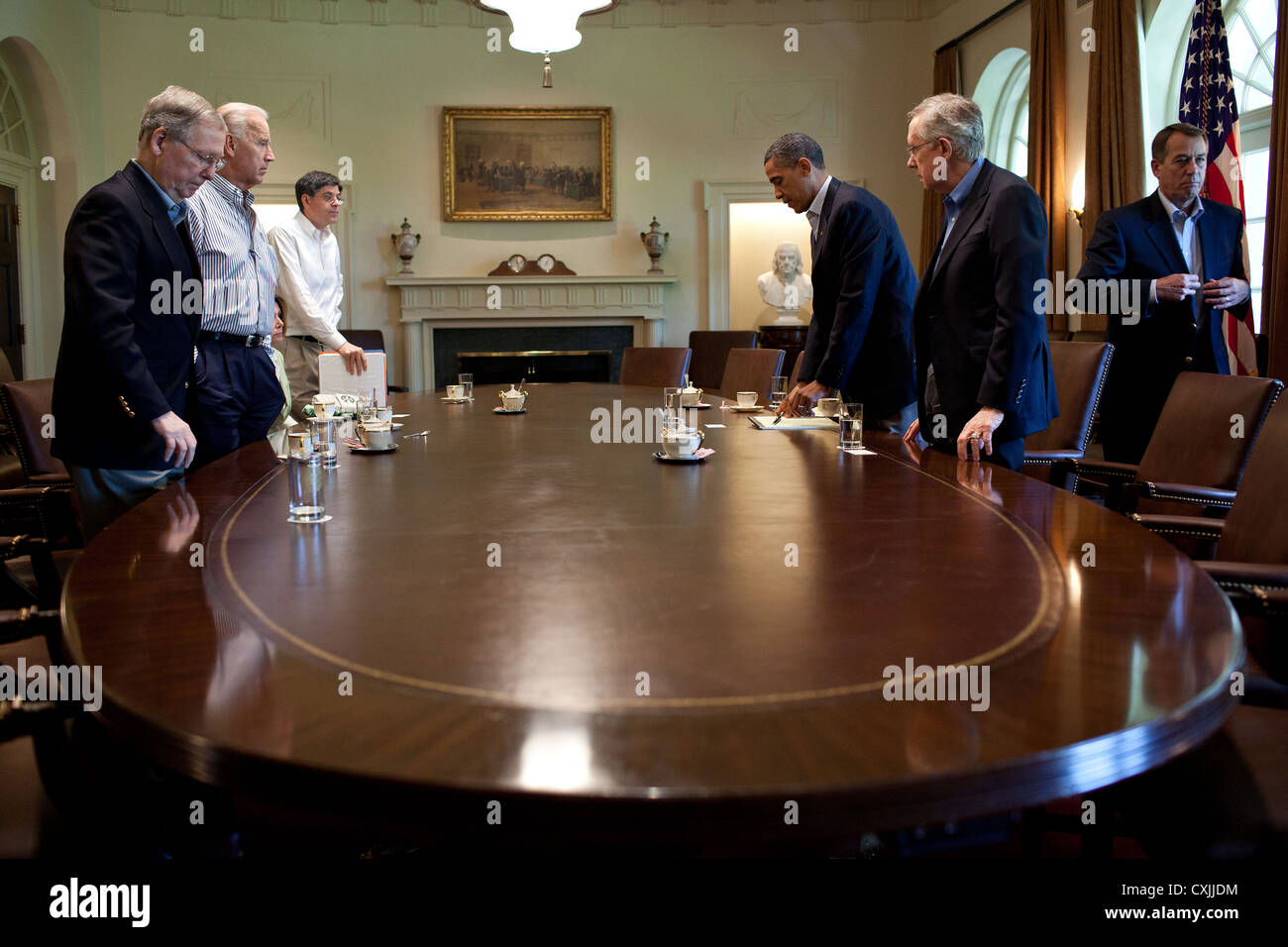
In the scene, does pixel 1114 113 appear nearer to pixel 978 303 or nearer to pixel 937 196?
pixel 937 196

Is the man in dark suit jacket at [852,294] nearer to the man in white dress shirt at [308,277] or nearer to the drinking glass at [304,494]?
the drinking glass at [304,494]

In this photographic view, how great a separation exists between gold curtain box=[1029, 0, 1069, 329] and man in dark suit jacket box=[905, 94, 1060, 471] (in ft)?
14.0

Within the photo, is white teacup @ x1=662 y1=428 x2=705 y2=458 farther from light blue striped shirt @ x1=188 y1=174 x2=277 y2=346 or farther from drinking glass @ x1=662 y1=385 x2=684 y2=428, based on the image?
light blue striped shirt @ x1=188 y1=174 x2=277 y2=346

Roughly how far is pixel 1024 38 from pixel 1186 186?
3955 millimetres

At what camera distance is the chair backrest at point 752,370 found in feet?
15.9

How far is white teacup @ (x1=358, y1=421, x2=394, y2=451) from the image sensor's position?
101 inches

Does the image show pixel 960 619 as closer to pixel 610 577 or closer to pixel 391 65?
pixel 610 577

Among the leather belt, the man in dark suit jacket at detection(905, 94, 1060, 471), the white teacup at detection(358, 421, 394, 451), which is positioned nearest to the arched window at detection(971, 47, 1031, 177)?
the man in dark suit jacket at detection(905, 94, 1060, 471)

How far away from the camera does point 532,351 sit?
9195 mm

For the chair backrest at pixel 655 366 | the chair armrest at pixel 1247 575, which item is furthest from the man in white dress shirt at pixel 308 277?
the chair armrest at pixel 1247 575

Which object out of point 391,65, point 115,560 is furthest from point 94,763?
point 391,65

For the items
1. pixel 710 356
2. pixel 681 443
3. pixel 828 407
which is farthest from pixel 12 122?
pixel 681 443

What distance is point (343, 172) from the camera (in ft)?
29.1

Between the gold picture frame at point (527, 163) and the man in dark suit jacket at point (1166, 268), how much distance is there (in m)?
5.60
